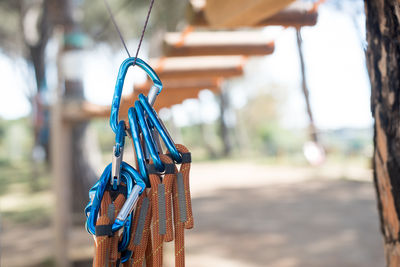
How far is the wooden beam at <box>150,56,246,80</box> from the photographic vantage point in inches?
104

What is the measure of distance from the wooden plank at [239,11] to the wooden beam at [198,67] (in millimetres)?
898

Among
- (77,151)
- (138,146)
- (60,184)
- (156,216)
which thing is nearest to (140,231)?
(156,216)

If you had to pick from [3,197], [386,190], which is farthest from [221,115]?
[386,190]

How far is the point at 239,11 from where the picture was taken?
1.40m

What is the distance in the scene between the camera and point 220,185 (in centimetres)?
959

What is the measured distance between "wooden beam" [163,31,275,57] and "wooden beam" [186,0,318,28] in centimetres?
40

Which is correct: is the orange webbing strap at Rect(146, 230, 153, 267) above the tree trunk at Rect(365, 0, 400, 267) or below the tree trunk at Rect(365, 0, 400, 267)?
below

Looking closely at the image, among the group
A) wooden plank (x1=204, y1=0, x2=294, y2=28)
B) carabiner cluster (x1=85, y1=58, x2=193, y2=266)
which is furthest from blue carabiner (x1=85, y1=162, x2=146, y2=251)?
wooden plank (x1=204, y1=0, x2=294, y2=28)

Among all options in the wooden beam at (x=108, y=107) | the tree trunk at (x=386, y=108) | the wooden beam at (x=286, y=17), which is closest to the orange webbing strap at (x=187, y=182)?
the tree trunk at (x=386, y=108)

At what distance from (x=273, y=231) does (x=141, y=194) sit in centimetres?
477

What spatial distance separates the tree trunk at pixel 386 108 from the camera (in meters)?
1.00

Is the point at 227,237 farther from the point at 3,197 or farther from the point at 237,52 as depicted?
the point at 3,197

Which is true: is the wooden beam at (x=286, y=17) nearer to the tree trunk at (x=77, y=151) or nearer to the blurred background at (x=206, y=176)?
the blurred background at (x=206, y=176)

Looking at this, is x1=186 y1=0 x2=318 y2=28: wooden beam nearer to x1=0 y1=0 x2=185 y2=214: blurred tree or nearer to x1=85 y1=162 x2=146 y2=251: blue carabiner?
x1=0 y1=0 x2=185 y2=214: blurred tree
